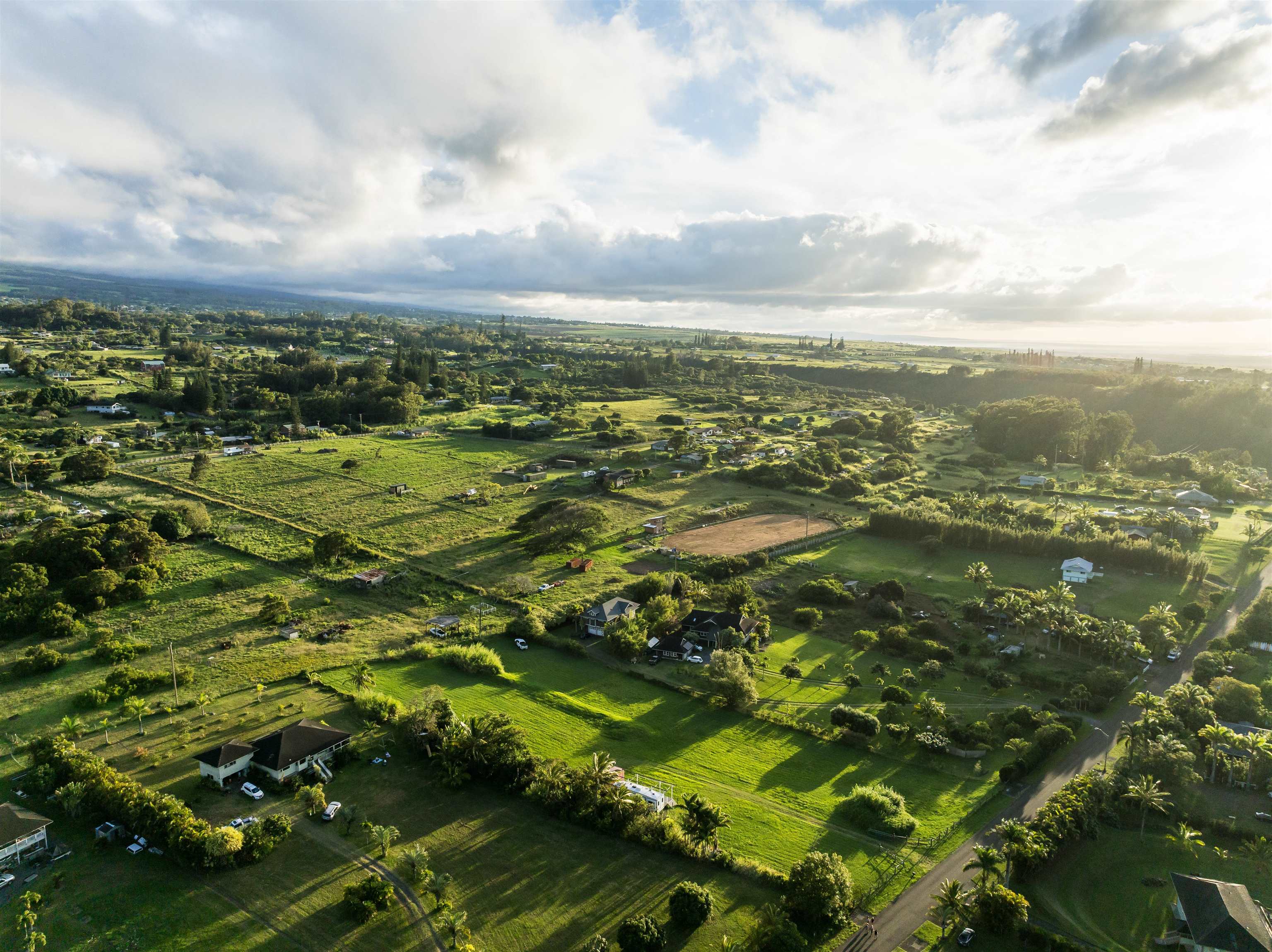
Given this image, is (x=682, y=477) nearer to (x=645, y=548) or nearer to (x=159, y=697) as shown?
(x=645, y=548)

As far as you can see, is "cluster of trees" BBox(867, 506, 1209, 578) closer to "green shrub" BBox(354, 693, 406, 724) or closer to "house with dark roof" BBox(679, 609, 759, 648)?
"house with dark roof" BBox(679, 609, 759, 648)

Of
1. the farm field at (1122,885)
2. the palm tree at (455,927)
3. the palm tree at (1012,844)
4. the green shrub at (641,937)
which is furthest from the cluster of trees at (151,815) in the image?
the farm field at (1122,885)

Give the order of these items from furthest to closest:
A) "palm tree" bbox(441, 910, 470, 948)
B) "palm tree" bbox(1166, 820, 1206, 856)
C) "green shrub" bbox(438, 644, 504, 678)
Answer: "green shrub" bbox(438, 644, 504, 678) < "palm tree" bbox(1166, 820, 1206, 856) < "palm tree" bbox(441, 910, 470, 948)

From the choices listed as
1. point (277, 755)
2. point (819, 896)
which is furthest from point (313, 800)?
point (819, 896)

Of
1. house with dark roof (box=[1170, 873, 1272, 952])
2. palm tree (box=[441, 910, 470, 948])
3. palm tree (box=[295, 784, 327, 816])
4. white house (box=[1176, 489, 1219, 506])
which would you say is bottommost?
palm tree (box=[295, 784, 327, 816])

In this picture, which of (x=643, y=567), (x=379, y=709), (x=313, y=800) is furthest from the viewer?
(x=643, y=567)

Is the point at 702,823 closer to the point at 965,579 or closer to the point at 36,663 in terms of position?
the point at 36,663

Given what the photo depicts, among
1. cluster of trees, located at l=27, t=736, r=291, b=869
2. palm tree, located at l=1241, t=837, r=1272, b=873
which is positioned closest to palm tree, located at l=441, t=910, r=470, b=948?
cluster of trees, located at l=27, t=736, r=291, b=869

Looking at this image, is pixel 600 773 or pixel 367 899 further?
pixel 600 773
